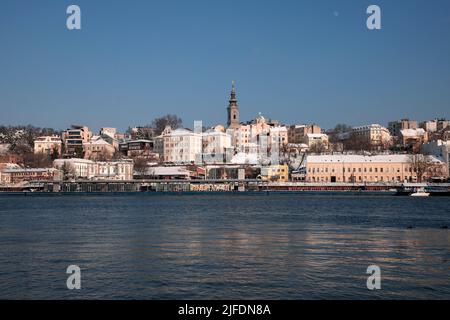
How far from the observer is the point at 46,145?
12531 cm

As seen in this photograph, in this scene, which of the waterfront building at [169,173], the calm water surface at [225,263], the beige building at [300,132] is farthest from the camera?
the beige building at [300,132]

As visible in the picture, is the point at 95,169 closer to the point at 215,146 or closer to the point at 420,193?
the point at 215,146

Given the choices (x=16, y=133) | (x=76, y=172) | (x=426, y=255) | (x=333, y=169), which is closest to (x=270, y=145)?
(x=333, y=169)

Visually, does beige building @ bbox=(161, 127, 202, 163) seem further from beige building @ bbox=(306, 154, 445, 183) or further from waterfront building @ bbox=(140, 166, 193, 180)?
beige building @ bbox=(306, 154, 445, 183)

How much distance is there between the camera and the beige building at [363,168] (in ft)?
303

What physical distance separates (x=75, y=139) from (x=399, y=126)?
8659cm

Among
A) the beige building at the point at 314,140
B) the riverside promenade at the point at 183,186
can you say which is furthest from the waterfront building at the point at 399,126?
the riverside promenade at the point at 183,186

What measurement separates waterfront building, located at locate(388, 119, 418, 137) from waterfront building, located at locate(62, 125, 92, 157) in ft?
260

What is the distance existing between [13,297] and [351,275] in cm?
684

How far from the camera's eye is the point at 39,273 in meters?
12.4

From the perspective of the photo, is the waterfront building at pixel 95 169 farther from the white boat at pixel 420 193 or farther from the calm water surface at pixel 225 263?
the calm water surface at pixel 225 263

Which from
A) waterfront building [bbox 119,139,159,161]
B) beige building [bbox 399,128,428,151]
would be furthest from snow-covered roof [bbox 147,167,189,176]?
beige building [bbox 399,128,428,151]

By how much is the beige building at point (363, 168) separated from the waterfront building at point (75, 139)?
5375 centimetres
